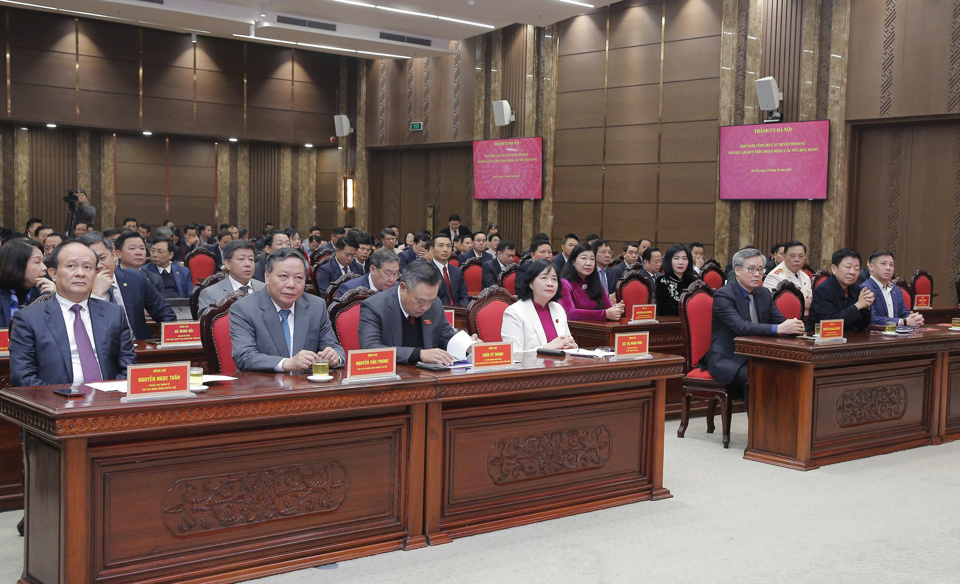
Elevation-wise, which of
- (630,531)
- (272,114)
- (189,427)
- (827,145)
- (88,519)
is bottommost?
(630,531)

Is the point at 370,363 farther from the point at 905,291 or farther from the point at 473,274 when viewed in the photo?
the point at 905,291

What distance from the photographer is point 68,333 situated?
314 cm

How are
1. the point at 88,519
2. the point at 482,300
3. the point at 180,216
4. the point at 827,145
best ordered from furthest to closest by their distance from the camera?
the point at 180,216 < the point at 827,145 < the point at 482,300 < the point at 88,519

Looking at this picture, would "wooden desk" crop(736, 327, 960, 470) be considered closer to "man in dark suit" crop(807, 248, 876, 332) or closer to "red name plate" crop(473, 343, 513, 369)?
"man in dark suit" crop(807, 248, 876, 332)

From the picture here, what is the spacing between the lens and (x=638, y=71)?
11.1 m

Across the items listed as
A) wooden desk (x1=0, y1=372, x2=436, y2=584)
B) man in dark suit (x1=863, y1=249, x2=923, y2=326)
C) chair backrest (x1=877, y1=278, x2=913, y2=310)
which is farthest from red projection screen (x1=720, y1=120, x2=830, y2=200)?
wooden desk (x1=0, y1=372, x2=436, y2=584)

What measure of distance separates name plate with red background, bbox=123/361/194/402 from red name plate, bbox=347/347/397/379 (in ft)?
1.87

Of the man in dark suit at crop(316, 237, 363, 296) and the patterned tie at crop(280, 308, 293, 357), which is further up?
the man in dark suit at crop(316, 237, 363, 296)

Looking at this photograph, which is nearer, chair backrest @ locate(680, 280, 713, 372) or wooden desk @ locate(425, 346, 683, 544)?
wooden desk @ locate(425, 346, 683, 544)

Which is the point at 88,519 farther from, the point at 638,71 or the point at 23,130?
the point at 23,130

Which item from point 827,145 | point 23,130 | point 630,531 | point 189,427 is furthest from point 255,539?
point 23,130

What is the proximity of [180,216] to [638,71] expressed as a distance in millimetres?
8096

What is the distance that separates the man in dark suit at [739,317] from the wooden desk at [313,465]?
1.20 metres

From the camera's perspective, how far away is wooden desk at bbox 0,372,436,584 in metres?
2.59
